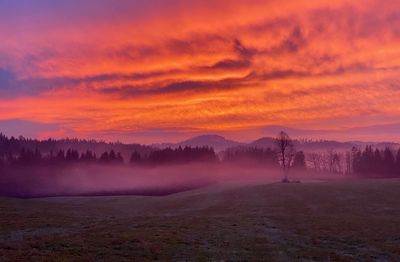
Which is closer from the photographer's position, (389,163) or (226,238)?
(226,238)

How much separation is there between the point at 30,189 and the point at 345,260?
465 ft

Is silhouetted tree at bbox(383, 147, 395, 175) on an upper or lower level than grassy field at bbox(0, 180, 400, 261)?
upper

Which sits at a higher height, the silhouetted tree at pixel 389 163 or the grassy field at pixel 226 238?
the silhouetted tree at pixel 389 163

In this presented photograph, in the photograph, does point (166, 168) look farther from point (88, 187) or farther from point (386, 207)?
point (386, 207)

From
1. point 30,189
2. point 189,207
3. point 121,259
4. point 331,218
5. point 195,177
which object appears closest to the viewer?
point 121,259

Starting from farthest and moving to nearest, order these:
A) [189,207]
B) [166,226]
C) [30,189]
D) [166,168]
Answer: [166,168]
[30,189]
[189,207]
[166,226]

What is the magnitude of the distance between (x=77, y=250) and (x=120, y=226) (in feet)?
41.2

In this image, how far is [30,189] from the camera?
142 m

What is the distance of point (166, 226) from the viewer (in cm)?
3544

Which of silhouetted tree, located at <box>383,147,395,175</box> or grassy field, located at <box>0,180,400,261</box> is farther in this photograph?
silhouetted tree, located at <box>383,147,395,175</box>

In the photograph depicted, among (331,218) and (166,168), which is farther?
(166,168)

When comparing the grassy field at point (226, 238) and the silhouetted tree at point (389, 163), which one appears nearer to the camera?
the grassy field at point (226, 238)

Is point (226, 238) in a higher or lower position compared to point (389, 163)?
lower

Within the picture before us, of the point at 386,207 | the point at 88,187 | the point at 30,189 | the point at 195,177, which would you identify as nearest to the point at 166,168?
the point at 195,177
